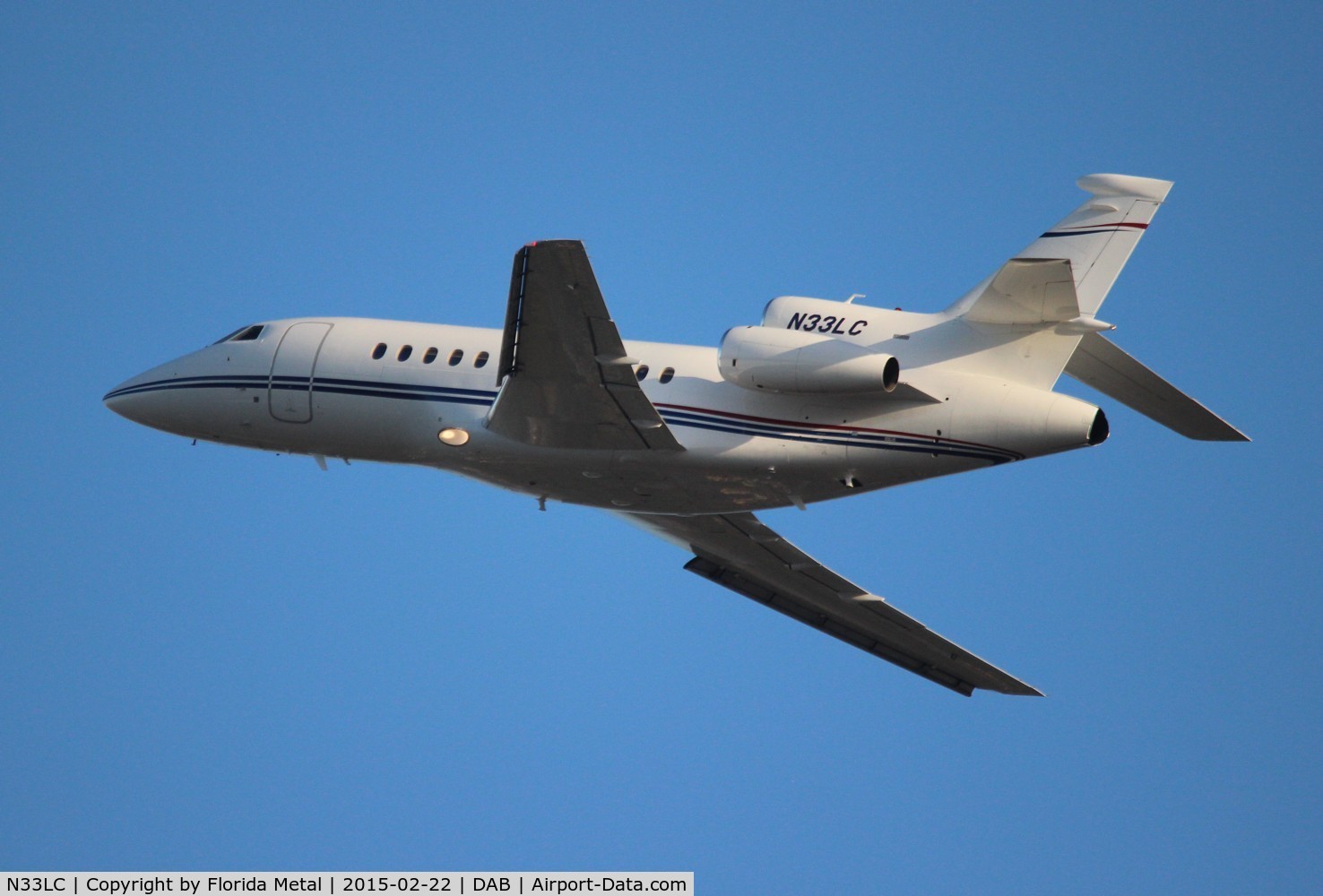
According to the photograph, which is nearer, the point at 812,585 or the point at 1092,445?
the point at 1092,445

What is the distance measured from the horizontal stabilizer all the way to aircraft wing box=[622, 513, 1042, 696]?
6.60 meters

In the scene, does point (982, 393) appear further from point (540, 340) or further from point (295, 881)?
point (295, 881)

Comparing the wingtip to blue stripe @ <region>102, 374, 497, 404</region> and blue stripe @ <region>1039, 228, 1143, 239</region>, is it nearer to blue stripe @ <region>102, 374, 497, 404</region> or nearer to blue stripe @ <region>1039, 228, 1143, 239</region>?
blue stripe @ <region>1039, 228, 1143, 239</region>

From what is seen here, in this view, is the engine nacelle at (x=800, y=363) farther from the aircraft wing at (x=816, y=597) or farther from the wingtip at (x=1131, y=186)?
the aircraft wing at (x=816, y=597)

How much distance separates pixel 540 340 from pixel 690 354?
9.22 feet

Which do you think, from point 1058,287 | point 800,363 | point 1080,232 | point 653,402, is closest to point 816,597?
point 653,402

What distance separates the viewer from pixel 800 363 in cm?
2398

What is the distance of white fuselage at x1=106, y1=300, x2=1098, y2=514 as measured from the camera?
2417 cm

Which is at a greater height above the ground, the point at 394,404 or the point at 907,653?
the point at 394,404

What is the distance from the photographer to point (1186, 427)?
24.3m

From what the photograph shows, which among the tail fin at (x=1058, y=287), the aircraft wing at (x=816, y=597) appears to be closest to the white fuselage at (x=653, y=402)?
the tail fin at (x=1058, y=287)

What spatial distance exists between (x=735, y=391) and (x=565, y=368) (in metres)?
2.49

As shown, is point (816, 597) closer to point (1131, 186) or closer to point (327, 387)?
point (327, 387)

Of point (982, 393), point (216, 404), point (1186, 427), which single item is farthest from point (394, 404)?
point (1186, 427)
